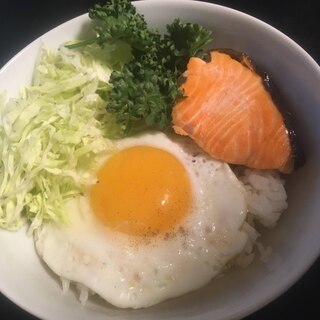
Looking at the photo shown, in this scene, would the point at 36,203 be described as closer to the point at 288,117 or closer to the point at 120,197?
the point at 120,197

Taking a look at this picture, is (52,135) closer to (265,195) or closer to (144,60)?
(144,60)

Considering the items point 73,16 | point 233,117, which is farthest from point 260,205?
point 73,16

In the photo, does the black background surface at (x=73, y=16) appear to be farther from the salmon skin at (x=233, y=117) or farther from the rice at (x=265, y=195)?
the rice at (x=265, y=195)

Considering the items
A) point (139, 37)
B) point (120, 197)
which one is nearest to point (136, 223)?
point (120, 197)

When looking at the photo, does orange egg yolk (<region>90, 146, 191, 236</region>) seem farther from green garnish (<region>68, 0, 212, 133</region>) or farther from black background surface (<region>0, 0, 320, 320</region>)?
black background surface (<region>0, 0, 320, 320</region>)

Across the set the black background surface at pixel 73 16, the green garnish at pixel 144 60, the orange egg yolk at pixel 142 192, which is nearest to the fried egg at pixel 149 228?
the orange egg yolk at pixel 142 192

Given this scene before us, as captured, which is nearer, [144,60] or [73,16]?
[144,60]

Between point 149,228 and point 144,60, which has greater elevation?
point 144,60
